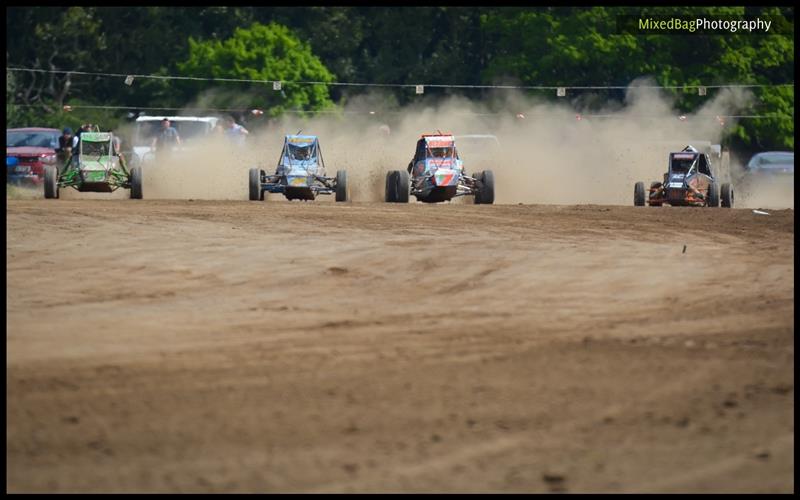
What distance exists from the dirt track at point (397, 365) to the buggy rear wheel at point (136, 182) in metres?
11.1

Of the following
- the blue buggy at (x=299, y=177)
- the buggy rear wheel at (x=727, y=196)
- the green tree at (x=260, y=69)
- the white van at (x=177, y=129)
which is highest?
the green tree at (x=260, y=69)

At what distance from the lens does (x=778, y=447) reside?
7.70 m

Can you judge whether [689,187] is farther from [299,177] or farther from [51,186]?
[51,186]

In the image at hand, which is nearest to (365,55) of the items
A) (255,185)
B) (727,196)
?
(255,185)

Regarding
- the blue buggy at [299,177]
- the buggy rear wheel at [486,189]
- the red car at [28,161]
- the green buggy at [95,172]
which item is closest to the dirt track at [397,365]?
the buggy rear wheel at [486,189]

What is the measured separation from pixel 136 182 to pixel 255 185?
2.47 meters

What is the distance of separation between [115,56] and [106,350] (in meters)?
51.4

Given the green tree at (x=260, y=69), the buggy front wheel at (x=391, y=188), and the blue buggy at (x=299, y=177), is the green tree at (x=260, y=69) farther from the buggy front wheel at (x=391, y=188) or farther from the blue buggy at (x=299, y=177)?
the buggy front wheel at (x=391, y=188)

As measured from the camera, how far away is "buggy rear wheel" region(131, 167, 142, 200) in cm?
2962

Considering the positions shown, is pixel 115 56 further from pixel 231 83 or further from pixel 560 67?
pixel 560 67

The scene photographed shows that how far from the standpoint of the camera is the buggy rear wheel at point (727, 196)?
28641 millimetres

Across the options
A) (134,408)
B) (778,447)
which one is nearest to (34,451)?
(134,408)

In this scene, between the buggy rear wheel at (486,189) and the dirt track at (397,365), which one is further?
the buggy rear wheel at (486,189)

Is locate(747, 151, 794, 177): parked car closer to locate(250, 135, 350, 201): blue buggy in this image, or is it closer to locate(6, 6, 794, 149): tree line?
locate(6, 6, 794, 149): tree line
